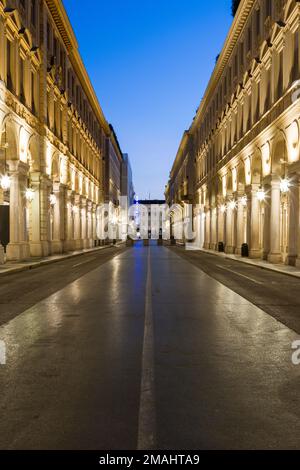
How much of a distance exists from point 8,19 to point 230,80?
22.3 meters

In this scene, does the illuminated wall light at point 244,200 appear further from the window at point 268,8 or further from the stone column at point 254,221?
the window at point 268,8

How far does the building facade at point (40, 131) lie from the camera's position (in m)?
23.6

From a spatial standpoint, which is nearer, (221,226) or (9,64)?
(9,64)

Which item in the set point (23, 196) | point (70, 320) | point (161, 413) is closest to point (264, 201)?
point (23, 196)

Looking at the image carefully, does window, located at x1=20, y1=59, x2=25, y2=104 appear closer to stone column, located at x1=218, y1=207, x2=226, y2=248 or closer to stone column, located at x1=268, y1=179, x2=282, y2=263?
stone column, located at x1=268, y1=179, x2=282, y2=263

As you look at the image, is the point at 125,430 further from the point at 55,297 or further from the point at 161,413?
the point at 55,297

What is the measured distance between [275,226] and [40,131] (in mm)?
16612

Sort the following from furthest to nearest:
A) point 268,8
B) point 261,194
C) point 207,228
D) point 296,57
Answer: point 207,228 < point 268,8 < point 261,194 < point 296,57

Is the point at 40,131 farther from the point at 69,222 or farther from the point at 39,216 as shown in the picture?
the point at 69,222

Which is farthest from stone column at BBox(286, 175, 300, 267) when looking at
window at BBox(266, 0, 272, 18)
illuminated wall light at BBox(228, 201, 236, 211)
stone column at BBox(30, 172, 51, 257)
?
stone column at BBox(30, 172, 51, 257)

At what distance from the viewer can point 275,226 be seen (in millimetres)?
24891

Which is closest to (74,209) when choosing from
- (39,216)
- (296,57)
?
(39,216)

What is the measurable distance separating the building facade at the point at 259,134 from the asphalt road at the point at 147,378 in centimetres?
1474

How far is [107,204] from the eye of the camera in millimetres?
72625
